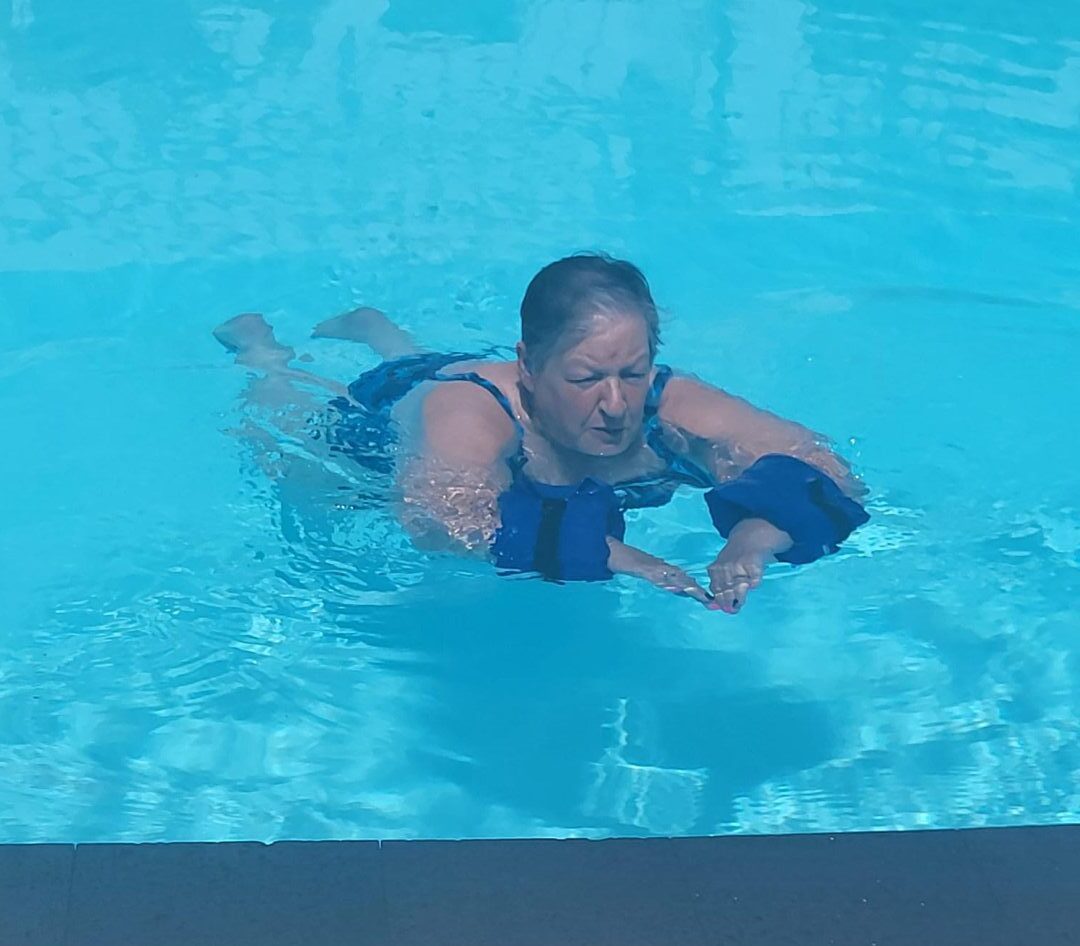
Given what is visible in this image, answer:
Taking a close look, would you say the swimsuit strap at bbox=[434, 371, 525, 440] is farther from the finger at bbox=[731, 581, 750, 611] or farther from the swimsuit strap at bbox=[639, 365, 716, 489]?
the finger at bbox=[731, 581, 750, 611]

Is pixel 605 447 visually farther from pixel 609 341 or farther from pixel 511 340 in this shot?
pixel 511 340

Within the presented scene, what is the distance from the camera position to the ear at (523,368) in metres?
3.72

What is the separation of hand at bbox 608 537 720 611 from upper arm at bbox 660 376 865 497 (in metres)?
0.57

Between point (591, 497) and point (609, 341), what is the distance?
381 millimetres

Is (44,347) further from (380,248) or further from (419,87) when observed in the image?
(419,87)

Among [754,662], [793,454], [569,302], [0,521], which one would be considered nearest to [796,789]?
[754,662]

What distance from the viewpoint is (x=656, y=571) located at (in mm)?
3303

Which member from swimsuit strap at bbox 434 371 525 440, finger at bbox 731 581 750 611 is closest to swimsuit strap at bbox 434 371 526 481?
swimsuit strap at bbox 434 371 525 440

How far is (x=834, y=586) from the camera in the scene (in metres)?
4.21

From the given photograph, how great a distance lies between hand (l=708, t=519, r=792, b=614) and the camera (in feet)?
10.8

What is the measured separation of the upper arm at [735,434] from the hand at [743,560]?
1.07 feet

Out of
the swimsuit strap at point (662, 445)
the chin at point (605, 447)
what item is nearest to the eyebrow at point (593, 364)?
the chin at point (605, 447)

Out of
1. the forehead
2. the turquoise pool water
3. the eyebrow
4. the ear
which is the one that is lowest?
the turquoise pool water

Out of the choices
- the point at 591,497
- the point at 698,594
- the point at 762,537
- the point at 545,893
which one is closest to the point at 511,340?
the point at 591,497
